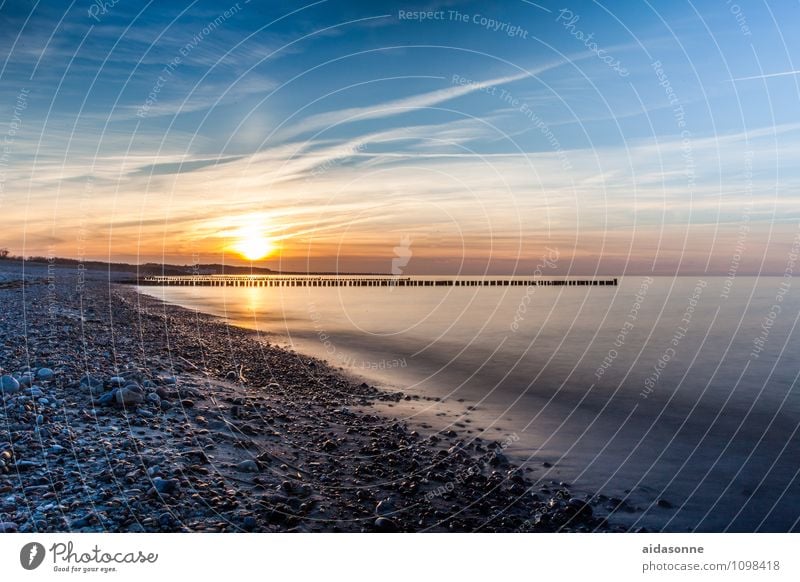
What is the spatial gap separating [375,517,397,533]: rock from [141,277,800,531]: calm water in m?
3.82

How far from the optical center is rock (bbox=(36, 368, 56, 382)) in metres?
12.7

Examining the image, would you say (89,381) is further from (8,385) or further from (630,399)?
(630,399)

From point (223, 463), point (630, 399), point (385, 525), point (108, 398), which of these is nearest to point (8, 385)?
point (108, 398)

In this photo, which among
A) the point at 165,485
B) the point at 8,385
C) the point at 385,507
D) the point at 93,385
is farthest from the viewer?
the point at 93,385

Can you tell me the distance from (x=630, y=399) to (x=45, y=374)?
16.5 metres

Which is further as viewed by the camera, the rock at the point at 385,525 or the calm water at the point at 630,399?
the calm water at the point at 630,399

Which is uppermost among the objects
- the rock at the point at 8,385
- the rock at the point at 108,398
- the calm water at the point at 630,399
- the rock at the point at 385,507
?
the rock at the point at 8,385

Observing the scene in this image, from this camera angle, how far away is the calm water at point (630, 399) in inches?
451

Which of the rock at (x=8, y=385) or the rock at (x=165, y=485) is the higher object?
the rock at (x=8, y=385)

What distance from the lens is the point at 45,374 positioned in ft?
42.3

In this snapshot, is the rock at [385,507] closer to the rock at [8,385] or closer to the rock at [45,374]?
the rock at [8,385]
